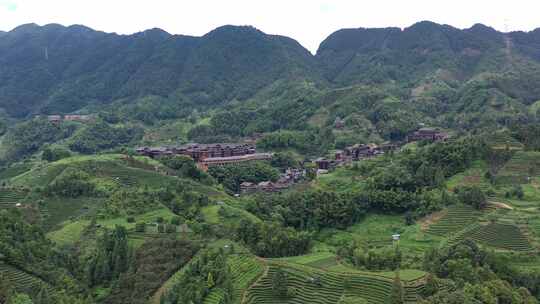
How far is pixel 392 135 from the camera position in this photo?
6400 cm

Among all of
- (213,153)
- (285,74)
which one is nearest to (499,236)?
(213,153)

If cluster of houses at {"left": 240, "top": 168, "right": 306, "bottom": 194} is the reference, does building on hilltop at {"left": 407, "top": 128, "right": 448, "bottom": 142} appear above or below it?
above

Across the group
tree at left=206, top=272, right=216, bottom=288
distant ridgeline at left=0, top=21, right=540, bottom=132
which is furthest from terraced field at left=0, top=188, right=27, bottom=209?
distant ridgeline at left=0, top=21, right=540, bottom=132

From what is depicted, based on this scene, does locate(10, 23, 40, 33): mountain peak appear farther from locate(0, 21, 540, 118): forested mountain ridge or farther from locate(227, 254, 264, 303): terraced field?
locate(227, 254, 264, 303): terraced field

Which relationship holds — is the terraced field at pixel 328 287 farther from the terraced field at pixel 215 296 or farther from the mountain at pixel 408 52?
the mountain at pixel 408 52

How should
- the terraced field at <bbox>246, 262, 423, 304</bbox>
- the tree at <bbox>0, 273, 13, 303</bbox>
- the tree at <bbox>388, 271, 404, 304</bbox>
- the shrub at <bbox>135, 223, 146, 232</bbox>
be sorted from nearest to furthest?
1. the tree at <bbox>388, 271, 404, 304</bbox>
2. the tree at <bbox>0, 273, 13, 303</bbox>
3. the terraced field at <bbox>246, 262, 423, 304</bbox>
4. the shrub at <bbox>135, 223, 146, 232</bbox>

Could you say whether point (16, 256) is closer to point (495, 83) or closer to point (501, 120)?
point (501, 120)

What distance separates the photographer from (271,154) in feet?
192

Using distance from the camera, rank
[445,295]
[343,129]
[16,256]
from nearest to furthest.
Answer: [445,295], [16,256], [343,129]

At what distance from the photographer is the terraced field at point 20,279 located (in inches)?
1003

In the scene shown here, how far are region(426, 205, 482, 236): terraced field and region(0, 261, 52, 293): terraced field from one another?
22.1 metres

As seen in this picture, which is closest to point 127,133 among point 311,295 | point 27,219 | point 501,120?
point 27,219

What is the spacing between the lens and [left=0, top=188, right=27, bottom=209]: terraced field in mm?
36875

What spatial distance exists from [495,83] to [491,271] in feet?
176
